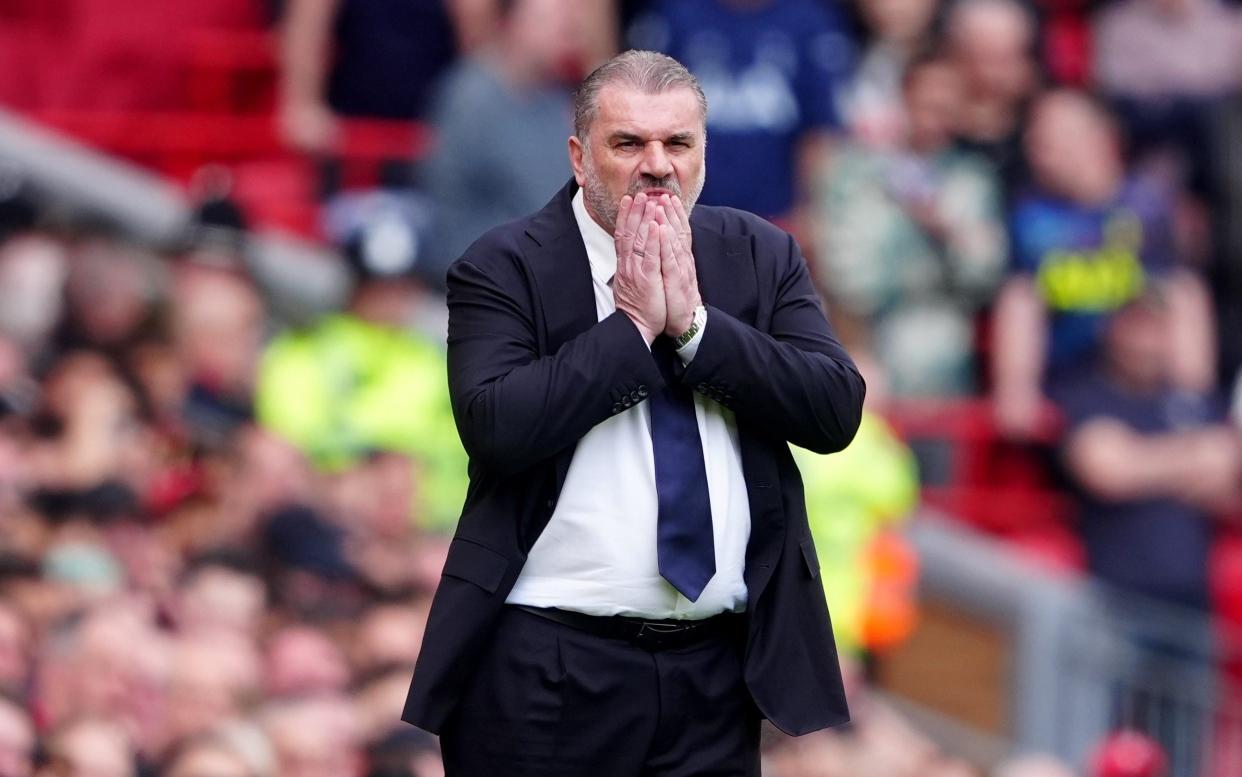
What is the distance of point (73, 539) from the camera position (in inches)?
229

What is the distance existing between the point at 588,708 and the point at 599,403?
439 mm

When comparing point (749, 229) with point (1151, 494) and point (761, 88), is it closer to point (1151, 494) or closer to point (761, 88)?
point (761, 88)

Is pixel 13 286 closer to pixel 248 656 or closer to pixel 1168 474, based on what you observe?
pixel 248 656

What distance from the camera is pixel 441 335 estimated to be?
6672 millimetres

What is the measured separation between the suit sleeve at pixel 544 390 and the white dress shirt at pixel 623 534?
0.10m

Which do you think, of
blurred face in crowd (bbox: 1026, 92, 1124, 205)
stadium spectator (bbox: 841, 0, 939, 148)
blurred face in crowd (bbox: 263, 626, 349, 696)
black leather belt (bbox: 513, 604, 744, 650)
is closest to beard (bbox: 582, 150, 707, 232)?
black leather belt (bbox: 513, 604, 744, 650)

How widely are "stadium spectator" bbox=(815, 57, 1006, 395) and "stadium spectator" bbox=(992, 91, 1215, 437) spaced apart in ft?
0.41

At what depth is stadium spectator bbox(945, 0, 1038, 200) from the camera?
7.58 meters

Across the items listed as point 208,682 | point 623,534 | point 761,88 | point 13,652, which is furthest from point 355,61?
point 623,534

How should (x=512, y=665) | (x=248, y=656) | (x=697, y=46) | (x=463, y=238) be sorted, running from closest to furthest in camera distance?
1. (x=512, y=665)
2. (x=248, y=656)
3. (x=463, y=238)
4. (x=697, y=46)

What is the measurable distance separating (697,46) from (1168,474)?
225cm

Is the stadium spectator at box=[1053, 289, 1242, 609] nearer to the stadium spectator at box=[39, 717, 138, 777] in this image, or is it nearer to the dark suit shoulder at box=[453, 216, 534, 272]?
the stadium spectator at box=[39, 717, 138, 777]

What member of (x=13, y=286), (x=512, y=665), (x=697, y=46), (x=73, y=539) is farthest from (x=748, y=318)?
(x=697, y=46)

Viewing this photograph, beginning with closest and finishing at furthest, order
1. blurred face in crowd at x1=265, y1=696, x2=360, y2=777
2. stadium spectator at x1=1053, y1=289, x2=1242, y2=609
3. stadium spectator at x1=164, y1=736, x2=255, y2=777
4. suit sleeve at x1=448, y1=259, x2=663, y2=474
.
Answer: suit sleeve at x1=448, y1=259, x2=663, y2=474, stadium spectator at x1=164, y1=736, x2=255, y2=777, blurred face in crowd at x1=265, y1=696, x2=360, y2=777, stadium spectator at x1=1053, y1=289, x2=1242, y2=609
